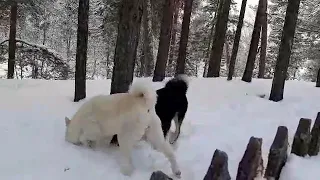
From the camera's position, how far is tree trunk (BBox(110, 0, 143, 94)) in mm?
6109

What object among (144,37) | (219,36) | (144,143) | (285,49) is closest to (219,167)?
(144,143)

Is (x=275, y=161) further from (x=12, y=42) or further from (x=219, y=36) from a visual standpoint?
(x=12, y=42)

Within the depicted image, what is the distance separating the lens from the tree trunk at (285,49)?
9359mm

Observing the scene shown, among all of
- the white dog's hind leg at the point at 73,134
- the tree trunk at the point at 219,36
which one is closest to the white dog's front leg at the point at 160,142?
the white dog's hind leg at the point at 73,134

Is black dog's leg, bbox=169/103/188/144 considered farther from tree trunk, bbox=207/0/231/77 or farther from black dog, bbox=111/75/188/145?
tree trunk, bbox=207/0/231/77

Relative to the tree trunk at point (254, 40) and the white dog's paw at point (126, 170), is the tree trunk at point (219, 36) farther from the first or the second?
the white dog's paw at point (126, 170)

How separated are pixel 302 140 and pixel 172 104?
208 centimetres

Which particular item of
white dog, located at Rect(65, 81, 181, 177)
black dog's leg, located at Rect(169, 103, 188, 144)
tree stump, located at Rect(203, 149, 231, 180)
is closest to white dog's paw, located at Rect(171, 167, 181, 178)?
white dog, located at Rect(65, 81, 181, 177)

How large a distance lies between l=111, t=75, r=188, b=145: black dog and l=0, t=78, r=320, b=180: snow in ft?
1.13

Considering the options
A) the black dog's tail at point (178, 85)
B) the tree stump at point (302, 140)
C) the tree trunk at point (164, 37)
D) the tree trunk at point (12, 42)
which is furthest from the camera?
the tree trunk at point (12, 42)

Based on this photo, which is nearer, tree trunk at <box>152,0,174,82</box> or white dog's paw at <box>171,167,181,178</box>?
white dog's paw at <box>171,167,181,178</box>

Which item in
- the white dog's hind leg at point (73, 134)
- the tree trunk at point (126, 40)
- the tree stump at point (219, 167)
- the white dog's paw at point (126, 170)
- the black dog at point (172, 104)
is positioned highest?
the tree trunk at point (126, 40)

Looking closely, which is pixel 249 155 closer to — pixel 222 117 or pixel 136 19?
pixel 136 19

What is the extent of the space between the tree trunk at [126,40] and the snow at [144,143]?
1372 millimetres
